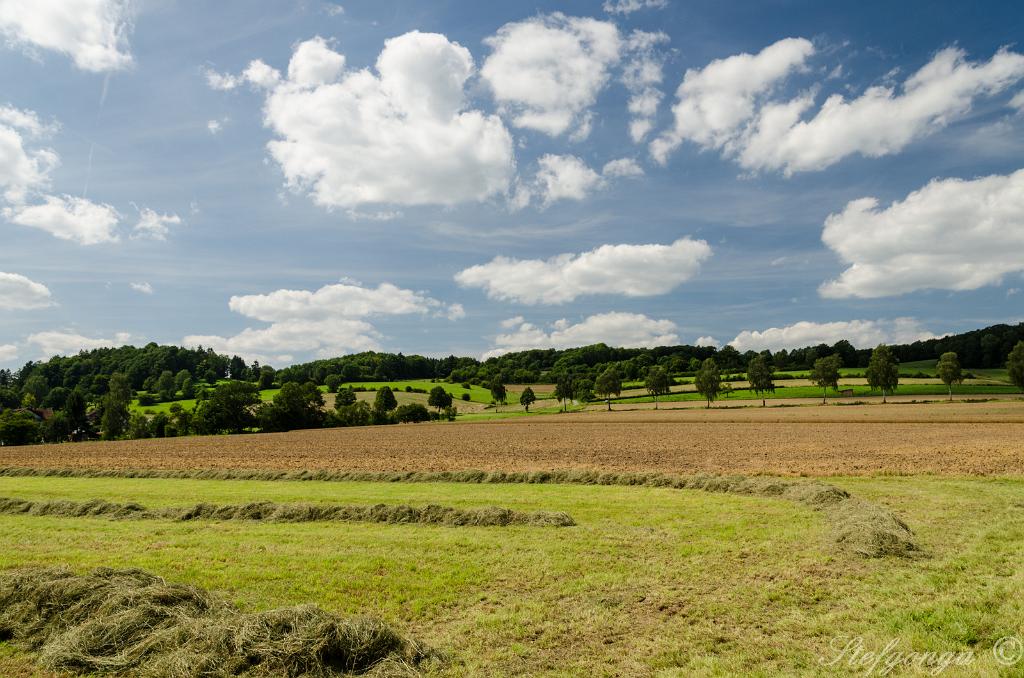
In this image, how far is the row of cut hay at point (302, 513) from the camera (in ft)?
54.4

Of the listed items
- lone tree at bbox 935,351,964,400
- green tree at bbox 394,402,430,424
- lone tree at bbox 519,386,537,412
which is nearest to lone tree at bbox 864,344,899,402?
lone tree at bbox 935,351,964,400

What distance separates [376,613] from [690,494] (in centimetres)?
1496

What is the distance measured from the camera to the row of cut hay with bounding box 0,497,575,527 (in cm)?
1659

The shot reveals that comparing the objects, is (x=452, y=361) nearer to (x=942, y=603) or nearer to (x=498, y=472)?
(x=498, y=472)

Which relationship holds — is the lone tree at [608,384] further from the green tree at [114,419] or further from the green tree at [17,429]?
the green tree at [17,429]

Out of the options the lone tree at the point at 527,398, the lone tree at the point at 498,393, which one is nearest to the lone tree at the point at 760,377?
the lone tree at the point at 527,398

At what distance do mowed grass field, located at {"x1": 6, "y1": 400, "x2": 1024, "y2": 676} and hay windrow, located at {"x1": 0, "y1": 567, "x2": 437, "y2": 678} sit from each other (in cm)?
64

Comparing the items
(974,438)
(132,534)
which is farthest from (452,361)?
(132,534)

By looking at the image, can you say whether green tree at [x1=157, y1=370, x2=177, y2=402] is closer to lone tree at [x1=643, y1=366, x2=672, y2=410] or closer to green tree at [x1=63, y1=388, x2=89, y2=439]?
green tree at [x1=63, y1=388, x2=89, y2=439]

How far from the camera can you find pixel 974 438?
127 ft

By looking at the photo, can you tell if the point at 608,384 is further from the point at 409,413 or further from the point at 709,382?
the point at 409,413

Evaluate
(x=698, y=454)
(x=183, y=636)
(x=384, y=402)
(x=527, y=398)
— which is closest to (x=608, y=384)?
(x=527, y=398)

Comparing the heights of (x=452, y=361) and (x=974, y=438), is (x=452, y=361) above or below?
above

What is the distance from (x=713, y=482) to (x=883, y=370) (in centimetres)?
9109
